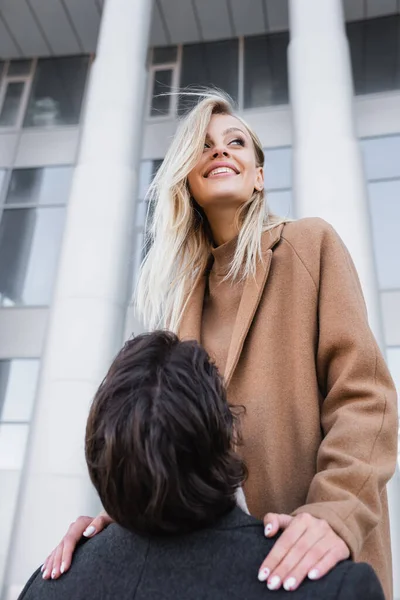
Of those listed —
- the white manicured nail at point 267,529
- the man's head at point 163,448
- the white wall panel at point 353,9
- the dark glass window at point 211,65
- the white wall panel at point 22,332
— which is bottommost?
the white manicured nail at point 267,529

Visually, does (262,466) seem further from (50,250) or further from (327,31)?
(50,250)

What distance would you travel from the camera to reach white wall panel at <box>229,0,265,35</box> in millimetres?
10992

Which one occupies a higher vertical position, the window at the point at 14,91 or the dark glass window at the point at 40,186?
the window at the point at 14,91

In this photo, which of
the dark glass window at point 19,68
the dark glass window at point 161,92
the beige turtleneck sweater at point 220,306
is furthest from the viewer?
the dark glass window at point 19,68

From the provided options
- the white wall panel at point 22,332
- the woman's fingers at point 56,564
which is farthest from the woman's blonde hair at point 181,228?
the white wall panel at point 22,332

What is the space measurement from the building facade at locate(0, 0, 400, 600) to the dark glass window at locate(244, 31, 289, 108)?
30 millimetres

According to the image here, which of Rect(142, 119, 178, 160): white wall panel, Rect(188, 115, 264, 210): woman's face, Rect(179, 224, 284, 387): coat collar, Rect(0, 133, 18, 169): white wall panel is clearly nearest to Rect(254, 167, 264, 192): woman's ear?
Rect(188, 115, 264, 210): woman's face

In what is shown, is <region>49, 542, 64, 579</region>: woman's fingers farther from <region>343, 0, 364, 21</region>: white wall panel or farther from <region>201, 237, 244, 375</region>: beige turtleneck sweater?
<region>343, 0, 364, 21</region>: white wall panel

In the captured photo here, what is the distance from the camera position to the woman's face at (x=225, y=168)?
1.96 m

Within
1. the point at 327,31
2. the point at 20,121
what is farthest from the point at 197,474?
the point at 20,121

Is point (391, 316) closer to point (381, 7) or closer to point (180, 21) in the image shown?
point (381, 7)

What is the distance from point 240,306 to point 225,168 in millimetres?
588

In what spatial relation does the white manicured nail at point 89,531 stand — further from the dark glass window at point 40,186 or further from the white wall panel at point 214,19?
the white wall panel at point 214,19

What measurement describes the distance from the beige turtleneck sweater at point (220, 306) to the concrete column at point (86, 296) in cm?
434
